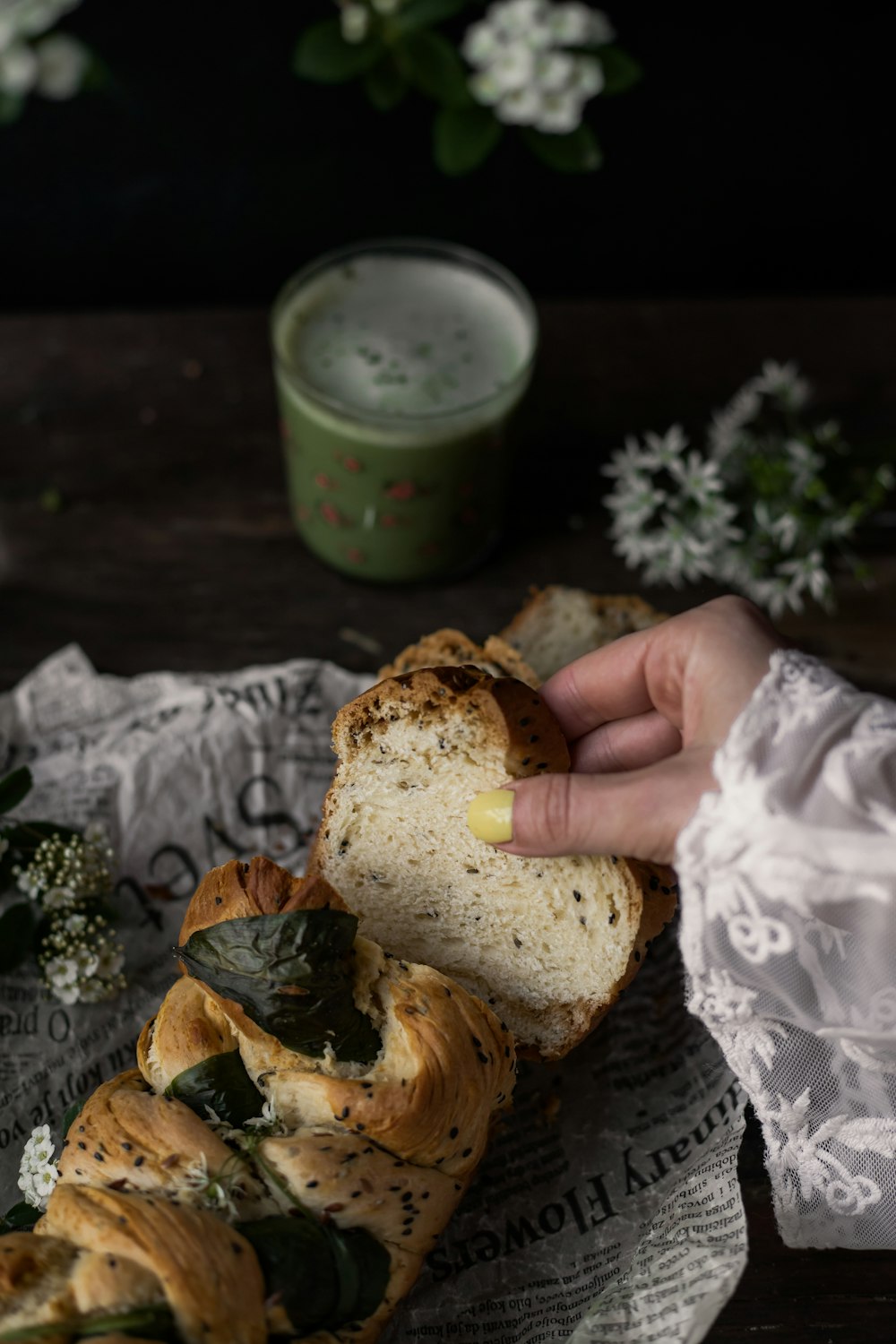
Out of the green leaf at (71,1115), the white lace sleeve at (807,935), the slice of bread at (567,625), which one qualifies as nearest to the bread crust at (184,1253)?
the green leaf at (71,1115)

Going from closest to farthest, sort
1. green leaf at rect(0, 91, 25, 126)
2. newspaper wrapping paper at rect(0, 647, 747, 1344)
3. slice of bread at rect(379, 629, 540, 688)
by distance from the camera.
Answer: newspaper wrapping paper at rect(0, 647, 747, 1344) → slice of bread at rect(379, 629, 540, 688) → green leaf at rect(0, 91, 25, 126)

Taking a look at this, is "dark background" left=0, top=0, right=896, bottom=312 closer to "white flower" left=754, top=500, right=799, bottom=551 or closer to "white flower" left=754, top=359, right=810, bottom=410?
"white flower" left=754, top=359, right=810, bottom=410

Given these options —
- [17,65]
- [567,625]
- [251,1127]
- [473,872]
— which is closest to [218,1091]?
[251,1127]

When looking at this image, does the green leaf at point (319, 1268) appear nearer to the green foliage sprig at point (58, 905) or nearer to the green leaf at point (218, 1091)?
the green leaf at point (218, 1091)

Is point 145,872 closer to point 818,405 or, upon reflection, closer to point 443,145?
point 443,145

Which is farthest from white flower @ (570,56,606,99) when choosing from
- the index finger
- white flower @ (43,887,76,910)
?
white flower @ (43,887,76,910)

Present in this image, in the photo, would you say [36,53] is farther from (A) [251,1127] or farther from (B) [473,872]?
(A) [251,1127]

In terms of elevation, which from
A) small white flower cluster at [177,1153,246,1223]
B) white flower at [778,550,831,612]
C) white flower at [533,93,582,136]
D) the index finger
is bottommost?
white flower at [778,550,831,612]
